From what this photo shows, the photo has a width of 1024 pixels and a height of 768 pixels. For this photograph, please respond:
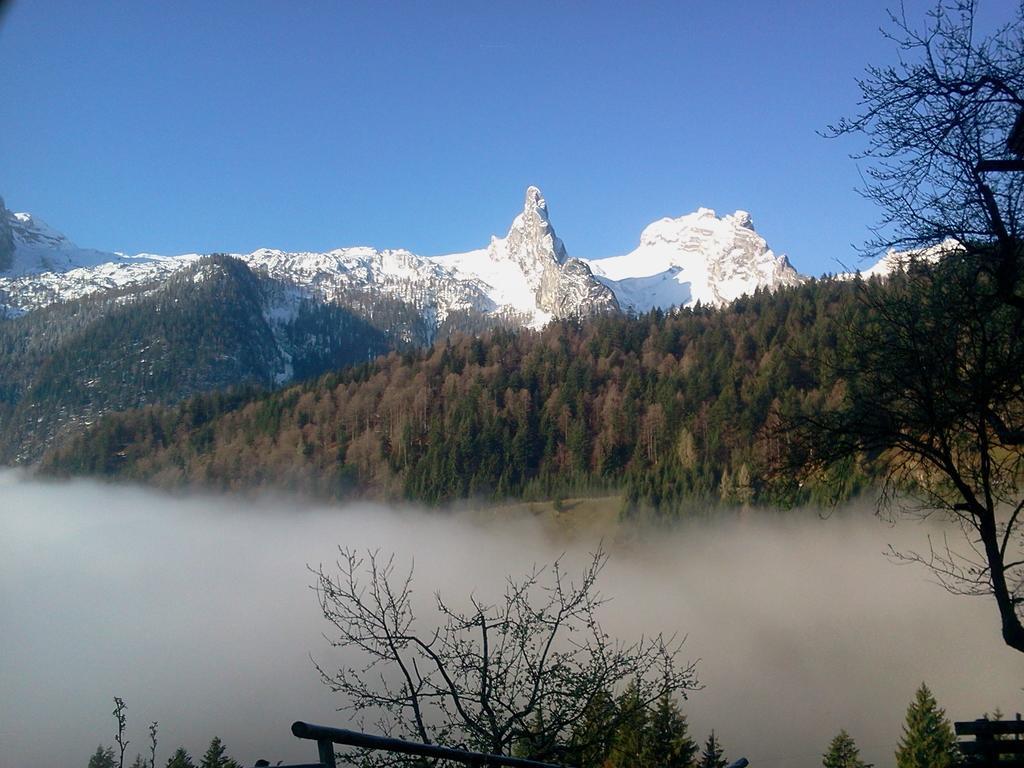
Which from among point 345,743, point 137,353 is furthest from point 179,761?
point 137,353

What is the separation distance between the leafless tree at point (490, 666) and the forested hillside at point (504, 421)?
60.1 m

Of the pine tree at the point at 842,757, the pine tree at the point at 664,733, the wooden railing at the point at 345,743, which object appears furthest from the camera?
the pine tree at the point at 842,757

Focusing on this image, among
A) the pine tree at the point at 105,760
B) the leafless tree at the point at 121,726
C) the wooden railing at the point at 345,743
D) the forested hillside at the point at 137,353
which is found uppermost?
the forested hillside at the point at 137,353

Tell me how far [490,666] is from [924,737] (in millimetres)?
28873

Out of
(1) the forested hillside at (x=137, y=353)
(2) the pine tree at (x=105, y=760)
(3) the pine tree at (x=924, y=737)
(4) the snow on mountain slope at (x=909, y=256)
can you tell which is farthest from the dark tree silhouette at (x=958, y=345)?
(1) the forested hillside at (x=137, y=353)

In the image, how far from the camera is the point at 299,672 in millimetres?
40594

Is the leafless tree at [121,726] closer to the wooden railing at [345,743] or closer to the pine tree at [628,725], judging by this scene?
the wooden railing at [345,743]

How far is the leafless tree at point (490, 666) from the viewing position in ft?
23.7

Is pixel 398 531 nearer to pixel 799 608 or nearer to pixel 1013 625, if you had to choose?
pixel 799 608

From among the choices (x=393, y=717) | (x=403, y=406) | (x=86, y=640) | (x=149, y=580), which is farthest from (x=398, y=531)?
(x=393, y=717)

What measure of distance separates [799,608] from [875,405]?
63017mm

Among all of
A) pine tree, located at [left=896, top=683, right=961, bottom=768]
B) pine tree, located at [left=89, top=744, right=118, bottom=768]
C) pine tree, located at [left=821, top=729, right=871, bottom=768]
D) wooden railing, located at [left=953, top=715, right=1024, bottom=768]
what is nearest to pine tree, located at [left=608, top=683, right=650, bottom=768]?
wooden railing, located at [left=953, top=715, right=1024, bottom=768]

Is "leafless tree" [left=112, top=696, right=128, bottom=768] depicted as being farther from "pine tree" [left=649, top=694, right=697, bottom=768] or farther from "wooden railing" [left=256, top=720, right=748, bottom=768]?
"pine tree" [left=649, top=694, right=697, bottom=768]

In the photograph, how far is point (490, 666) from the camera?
7.55 metres
